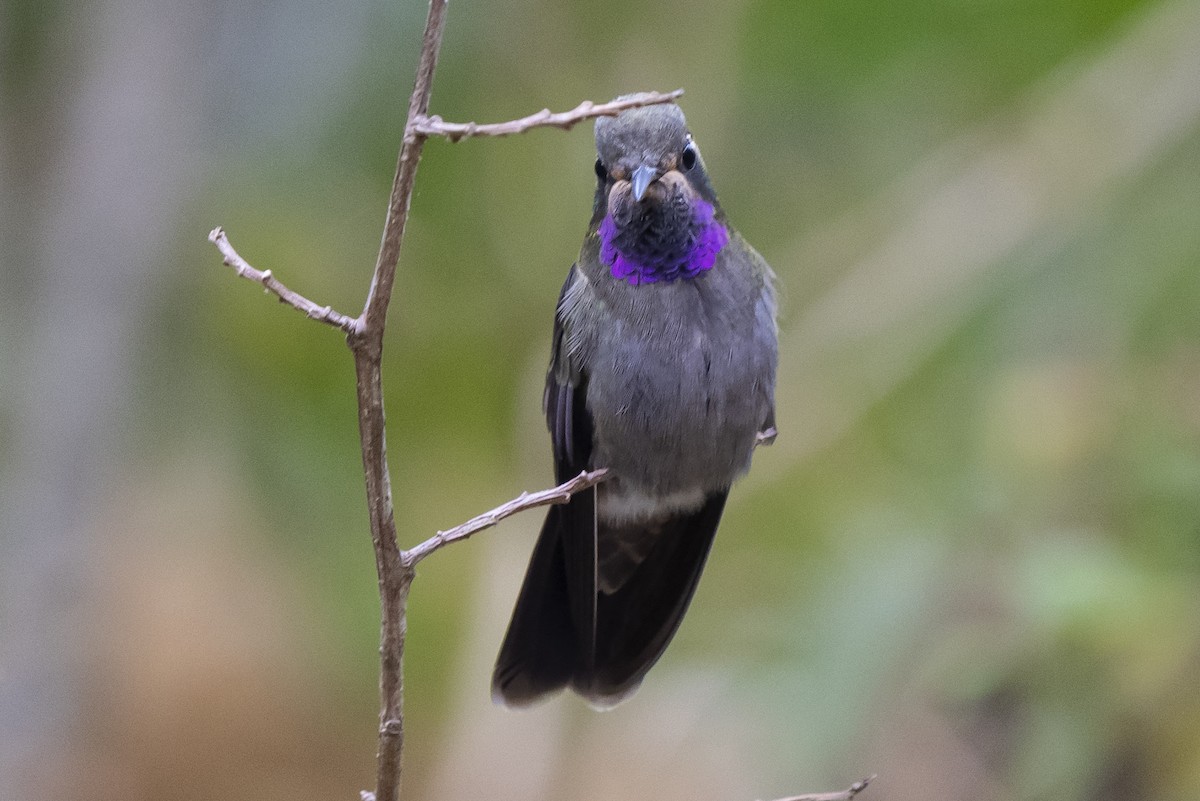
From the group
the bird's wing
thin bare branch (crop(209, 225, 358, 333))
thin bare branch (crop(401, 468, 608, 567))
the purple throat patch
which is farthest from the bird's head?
thin bare branch (crop(209, 225, 358, 333))

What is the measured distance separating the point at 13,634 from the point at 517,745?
187 centimetres

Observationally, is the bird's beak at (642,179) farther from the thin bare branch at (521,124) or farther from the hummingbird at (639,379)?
the thin bare branch at (521,124)

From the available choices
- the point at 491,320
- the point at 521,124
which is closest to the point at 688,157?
the point at 521,124

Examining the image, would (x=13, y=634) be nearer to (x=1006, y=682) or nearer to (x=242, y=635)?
(x=242, y=635)

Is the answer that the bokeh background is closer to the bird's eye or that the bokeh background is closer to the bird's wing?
the bird's wing

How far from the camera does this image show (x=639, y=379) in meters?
2.59

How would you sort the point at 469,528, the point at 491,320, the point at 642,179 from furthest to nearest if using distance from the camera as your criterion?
the point at 491,320
the point at 642,179
the point at 469,528

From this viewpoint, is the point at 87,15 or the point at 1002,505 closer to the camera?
the point at 1002,505

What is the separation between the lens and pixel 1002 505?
147 inches

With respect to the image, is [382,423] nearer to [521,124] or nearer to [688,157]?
[521,124]

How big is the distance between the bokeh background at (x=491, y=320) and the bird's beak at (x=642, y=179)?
170 centimetres

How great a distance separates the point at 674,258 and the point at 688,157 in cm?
20

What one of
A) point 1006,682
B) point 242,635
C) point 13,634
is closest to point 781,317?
point 1006,682

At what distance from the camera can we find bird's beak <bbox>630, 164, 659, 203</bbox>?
2309 millimetres
